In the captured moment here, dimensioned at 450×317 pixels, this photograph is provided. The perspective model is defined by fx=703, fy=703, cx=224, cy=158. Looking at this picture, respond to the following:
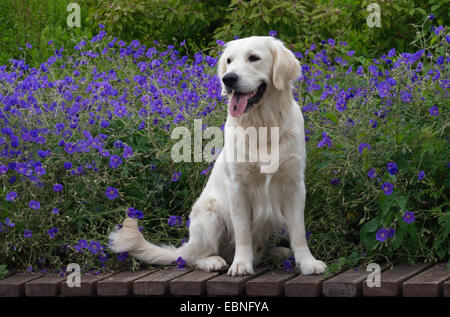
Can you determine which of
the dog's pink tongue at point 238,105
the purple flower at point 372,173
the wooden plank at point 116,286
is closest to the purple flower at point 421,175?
the purple flower at point 372,173

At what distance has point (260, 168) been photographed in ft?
11.6

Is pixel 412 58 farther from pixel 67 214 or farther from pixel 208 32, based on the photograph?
pixel 208 32

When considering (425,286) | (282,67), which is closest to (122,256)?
(282,67)

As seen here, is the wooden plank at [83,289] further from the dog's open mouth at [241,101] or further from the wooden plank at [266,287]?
the dog's open mouth at [241,101]

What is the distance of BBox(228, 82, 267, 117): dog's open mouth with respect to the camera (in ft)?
11.6

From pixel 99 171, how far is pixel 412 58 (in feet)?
6.59

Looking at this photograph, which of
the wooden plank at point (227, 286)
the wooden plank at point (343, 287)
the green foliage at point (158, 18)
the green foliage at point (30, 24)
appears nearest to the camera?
the wooden plank at point (343, 287)

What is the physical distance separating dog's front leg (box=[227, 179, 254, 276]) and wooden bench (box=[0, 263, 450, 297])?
0.37 ft

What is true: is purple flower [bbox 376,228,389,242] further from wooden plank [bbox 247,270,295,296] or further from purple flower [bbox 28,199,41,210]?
purple flower [bbox 28,199,41,210]

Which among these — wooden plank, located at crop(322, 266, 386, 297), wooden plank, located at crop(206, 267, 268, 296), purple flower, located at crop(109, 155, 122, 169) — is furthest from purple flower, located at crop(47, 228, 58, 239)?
wooden plank, located at crop(322, 266, 386, 297)

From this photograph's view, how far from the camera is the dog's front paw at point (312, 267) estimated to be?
136 inches

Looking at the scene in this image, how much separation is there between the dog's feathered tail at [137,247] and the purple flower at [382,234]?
1053mm

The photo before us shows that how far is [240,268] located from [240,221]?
24 centimetres

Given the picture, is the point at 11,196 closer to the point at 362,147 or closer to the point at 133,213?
the point at 133,213
